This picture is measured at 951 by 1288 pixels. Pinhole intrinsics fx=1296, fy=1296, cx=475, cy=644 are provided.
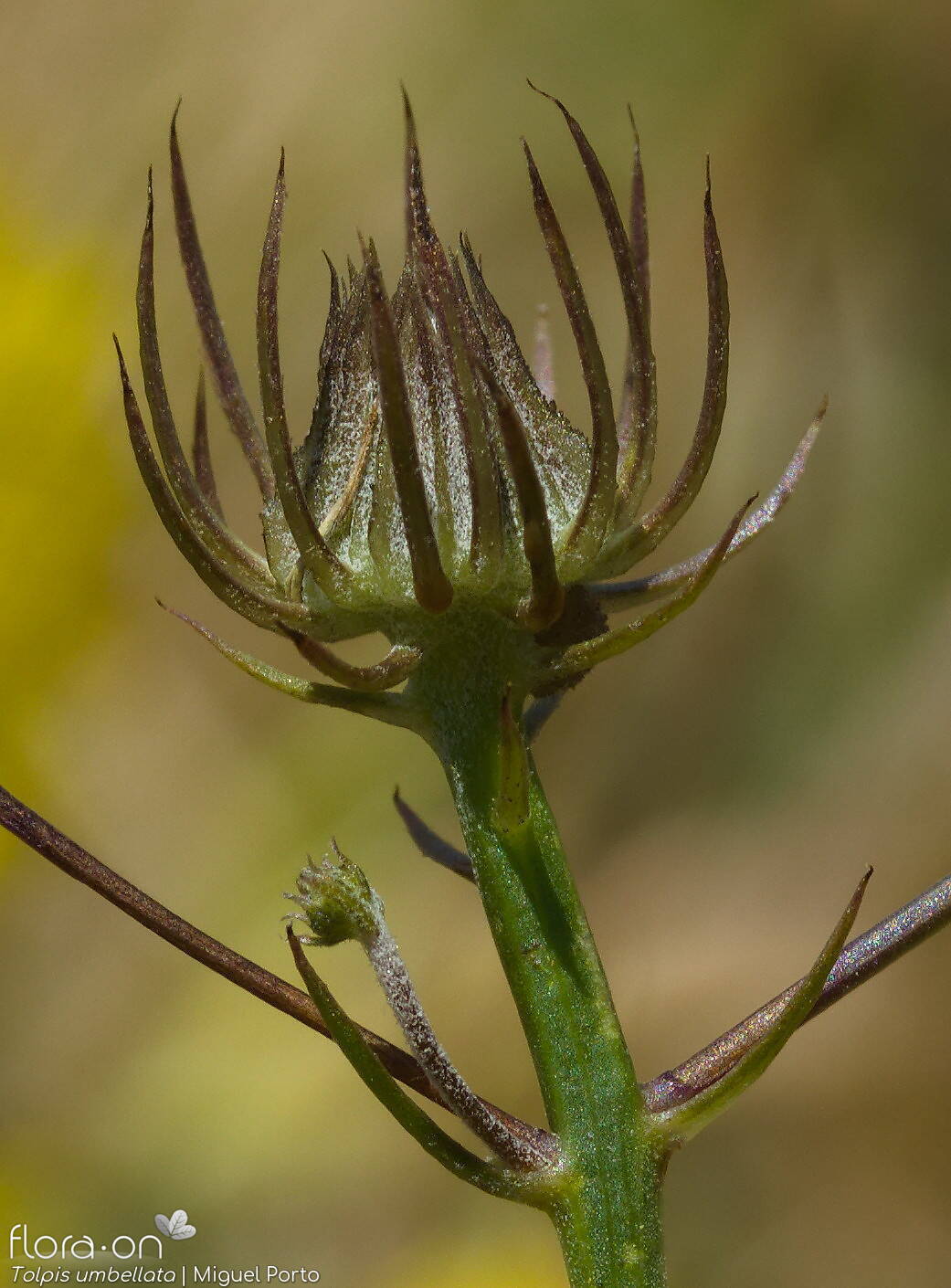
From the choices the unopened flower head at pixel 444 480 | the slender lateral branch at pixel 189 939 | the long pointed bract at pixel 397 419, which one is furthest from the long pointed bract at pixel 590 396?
the slender lateral branch at pixel 189 939

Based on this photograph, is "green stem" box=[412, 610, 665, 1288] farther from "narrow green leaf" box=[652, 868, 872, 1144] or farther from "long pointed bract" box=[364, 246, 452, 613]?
"long pointed bract" box=[364, 246, 452, 613]

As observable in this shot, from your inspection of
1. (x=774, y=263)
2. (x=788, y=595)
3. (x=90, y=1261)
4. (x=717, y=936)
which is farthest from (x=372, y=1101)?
(x=774, y=263)

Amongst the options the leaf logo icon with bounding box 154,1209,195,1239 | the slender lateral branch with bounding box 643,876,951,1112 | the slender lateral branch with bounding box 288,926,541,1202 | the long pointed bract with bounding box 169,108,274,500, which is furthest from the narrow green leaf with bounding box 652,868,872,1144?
the leaf logo icon with bounding box 154,1209,195,1239

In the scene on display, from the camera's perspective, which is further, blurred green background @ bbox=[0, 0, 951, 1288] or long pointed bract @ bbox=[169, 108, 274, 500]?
blurred green background @ bbox=[0, 0, 951, 1288]

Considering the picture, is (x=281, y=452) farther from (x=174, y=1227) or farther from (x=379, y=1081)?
(x=174, y=1227)

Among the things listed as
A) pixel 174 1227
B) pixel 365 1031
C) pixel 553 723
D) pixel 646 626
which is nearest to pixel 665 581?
pixel 646 626

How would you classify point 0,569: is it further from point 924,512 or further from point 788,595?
point 924,512
